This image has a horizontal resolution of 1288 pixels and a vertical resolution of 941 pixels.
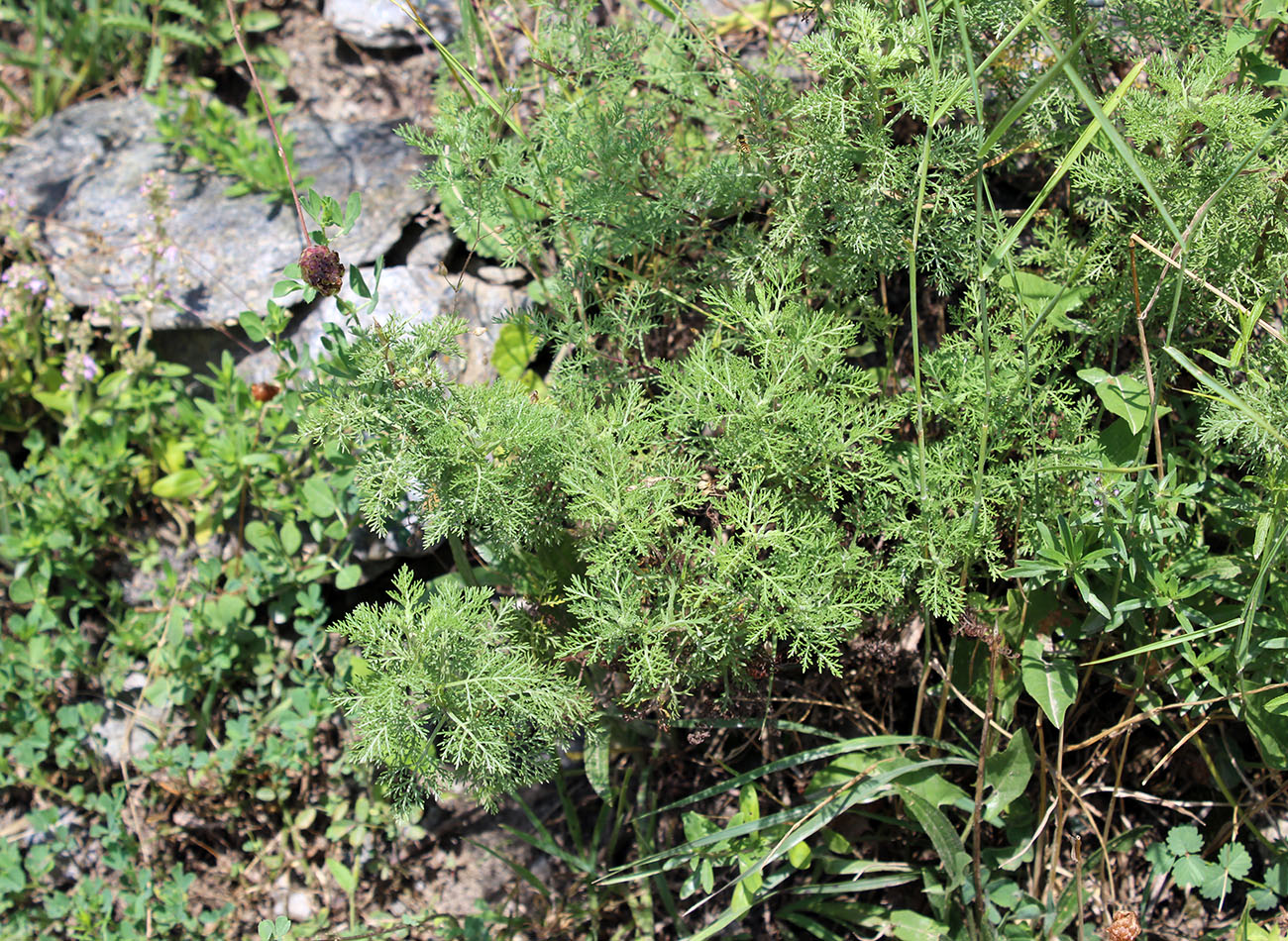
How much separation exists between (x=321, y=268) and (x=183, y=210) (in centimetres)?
186

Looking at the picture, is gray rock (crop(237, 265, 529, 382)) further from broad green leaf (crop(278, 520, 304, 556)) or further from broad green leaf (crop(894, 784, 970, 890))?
broad green leaf (crop(894, 784, 970, 890))

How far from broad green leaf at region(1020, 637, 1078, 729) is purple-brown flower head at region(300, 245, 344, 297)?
1745mm

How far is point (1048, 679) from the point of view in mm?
2098

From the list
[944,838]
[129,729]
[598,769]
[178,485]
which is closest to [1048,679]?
[944,838]

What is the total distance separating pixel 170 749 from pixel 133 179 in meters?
2.06

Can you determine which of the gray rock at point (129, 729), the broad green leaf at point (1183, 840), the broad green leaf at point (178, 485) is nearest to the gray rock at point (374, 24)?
the broad green leaf at point (178, 485)

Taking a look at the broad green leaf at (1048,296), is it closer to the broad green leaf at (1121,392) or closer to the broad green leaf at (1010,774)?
the broad green leaf at (1121,392)

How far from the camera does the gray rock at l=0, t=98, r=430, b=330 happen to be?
3086 mm

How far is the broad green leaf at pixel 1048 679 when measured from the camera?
205 cm

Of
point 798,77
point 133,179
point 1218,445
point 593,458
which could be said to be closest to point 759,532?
point 593,458

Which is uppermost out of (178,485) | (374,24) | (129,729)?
(374,24)

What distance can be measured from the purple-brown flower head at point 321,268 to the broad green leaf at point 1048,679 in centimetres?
175

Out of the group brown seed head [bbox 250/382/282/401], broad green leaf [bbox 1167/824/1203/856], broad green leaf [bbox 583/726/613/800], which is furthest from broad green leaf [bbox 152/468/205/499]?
broad green leaf [bbox 1167/824/1203/856]

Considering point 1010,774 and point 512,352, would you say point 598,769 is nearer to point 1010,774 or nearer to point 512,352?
point 1010,774
